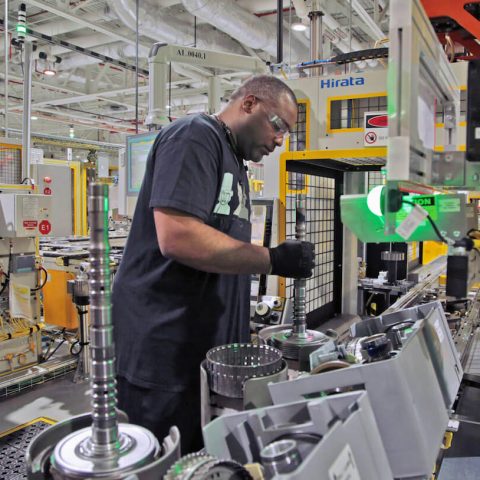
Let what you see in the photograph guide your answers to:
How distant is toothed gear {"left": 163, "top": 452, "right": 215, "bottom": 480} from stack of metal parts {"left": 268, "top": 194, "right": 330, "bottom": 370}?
715mm

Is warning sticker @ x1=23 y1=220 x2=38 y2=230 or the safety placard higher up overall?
the safety placard

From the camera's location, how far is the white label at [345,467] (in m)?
0.62

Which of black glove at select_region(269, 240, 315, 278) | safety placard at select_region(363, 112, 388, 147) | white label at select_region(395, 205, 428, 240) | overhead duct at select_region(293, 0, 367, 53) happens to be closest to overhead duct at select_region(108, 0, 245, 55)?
overhead duct at select_region(293, 0, 367, 53)

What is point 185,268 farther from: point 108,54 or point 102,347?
point 108,54

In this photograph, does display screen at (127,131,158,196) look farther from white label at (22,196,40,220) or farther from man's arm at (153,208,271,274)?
man's arm at (153,208,271,274)

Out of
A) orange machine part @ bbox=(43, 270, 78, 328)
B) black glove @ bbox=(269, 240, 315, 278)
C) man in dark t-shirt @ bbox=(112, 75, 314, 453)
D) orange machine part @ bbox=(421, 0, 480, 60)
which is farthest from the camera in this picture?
orange machine part @ bbox=(43, 270, 78, 328)

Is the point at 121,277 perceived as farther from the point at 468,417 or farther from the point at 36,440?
the point at 468,417

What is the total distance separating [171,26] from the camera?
476cm

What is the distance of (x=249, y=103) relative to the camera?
4.78 feet

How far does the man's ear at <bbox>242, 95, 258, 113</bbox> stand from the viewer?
145 centimetres

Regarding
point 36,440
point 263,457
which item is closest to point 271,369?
point 263,457

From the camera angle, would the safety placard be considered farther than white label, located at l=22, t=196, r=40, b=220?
No

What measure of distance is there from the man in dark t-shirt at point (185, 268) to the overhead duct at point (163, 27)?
327cm

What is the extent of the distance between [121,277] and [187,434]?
1.57ft
